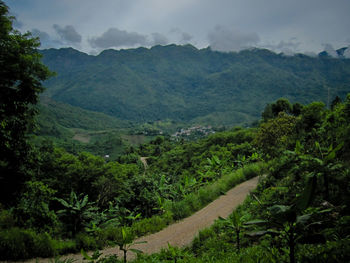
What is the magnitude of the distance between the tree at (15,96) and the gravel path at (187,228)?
5513 mm

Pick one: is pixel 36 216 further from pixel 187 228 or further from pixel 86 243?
pixel 187 228

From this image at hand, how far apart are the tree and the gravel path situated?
551 cm

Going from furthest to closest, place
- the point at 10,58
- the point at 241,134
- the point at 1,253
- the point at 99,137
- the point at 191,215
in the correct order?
the point at 99,137
the point at 241,134
the point at 10,58
the point at 191,215
the point at 1,253

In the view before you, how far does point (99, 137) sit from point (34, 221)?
404 feet

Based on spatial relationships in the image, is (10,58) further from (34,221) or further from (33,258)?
(33,258)

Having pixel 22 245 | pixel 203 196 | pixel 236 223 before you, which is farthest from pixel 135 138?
pixel 236 223

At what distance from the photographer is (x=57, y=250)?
5.05 m

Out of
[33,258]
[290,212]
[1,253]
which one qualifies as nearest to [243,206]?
[290,212]

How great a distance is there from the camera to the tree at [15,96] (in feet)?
25.7

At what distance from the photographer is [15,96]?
8.23 metres

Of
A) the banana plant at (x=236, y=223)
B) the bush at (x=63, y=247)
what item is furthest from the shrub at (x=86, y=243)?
the banana plant at (x=236, y=223)

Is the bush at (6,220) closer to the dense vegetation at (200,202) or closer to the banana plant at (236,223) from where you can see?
the dense vegetation at (200,202)

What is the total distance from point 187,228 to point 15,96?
7617 millimetres

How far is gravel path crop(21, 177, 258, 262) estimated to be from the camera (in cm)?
518
